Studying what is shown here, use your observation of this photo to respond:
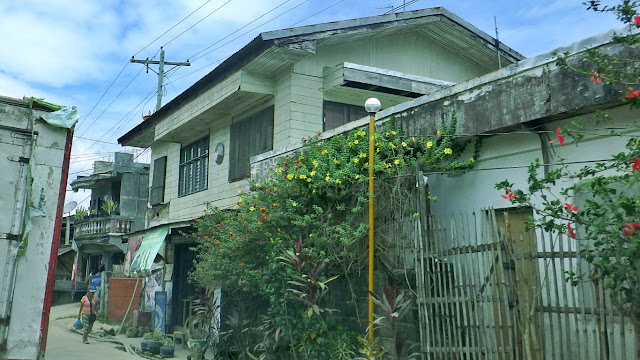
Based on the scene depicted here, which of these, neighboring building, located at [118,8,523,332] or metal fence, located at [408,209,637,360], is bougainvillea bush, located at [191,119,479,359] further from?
neighboring building, located at [118,8,523,332]

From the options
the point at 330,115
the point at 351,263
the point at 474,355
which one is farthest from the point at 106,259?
the point at 474,355

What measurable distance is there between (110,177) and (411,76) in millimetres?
20354

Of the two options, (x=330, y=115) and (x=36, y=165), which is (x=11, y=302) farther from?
(x=330, y=115)

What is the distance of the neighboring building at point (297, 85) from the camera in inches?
489

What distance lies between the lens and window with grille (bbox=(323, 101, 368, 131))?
12.9 metres

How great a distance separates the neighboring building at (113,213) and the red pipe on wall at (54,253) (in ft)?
64.3

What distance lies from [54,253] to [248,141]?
799 cm

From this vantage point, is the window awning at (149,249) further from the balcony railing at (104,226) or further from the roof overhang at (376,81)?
→ the balcony railing at (104,226)

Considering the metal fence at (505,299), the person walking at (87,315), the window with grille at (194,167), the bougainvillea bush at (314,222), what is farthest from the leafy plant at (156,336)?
the metal fence at (505,299)

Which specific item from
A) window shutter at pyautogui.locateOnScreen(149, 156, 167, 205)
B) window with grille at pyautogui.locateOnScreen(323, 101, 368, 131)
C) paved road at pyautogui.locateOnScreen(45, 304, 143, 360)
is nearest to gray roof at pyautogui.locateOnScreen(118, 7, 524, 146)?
window with grille at pyautogui.locateOnScreen(323, 101, 368, 131)

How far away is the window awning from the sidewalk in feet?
6.42

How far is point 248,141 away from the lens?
1388 cm

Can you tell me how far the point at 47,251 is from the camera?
241 inches

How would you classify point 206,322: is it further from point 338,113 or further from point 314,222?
point 338,113
